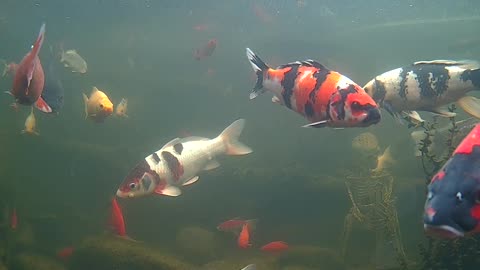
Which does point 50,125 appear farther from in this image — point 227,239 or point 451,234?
point 451,234

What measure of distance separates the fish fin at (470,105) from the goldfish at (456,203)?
3.20 m

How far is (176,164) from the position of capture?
269 inches

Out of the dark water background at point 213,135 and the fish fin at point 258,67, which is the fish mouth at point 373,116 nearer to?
the fish fin at point 258,67

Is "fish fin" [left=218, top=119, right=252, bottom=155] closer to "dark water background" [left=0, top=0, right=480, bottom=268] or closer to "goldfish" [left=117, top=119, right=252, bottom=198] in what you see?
"goldfish" [left=117, top=119, right=252, bottom=198]

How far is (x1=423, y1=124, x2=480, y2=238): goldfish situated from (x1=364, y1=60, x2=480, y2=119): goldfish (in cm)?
292

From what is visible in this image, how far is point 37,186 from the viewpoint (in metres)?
12.6

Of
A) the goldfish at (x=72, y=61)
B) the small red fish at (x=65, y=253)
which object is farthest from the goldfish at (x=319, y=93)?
the goldfish at (x=72, y=61)

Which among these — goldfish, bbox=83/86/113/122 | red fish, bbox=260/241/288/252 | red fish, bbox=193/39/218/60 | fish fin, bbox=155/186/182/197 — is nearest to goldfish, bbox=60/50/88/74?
red fish, bbox=193/39/218/60

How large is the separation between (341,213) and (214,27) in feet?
110

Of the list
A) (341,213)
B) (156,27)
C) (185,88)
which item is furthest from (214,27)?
(341,213)

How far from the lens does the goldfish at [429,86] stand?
4805mm

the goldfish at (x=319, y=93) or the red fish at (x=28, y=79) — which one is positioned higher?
the red fish at (x=28, y=79)

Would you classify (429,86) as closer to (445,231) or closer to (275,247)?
(445,231)

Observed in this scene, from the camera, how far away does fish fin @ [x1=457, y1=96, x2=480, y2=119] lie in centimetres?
484
